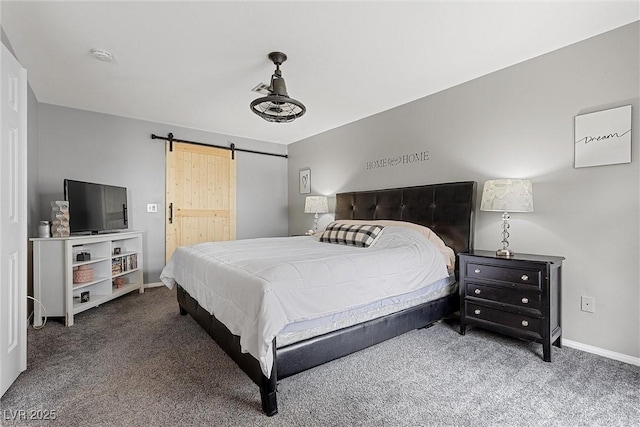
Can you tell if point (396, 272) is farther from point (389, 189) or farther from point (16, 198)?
point (16, 198)

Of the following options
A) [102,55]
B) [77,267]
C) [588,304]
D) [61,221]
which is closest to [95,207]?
[61,221]

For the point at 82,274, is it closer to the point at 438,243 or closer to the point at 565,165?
the point at 438,243

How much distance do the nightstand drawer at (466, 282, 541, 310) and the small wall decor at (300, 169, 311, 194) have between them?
319 cm

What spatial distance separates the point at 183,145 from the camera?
15.0 ft

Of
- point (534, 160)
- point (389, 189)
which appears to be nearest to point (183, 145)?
point (389, 189)

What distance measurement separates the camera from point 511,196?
7.87 feet

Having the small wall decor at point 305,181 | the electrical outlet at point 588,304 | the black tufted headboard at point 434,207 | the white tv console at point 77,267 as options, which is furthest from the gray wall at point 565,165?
the white tv console at point 77,267

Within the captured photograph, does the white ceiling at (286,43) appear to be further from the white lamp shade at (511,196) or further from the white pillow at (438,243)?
the white pillow at (438,243)

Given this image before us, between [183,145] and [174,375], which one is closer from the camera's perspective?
[174,375]

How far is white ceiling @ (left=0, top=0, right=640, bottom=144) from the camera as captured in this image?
1975 millimetres

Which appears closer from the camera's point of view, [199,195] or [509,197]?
[509,197]

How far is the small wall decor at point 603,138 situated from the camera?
2.12 m

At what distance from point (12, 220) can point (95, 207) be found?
1.83 m

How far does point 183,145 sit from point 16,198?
9.37 feet
